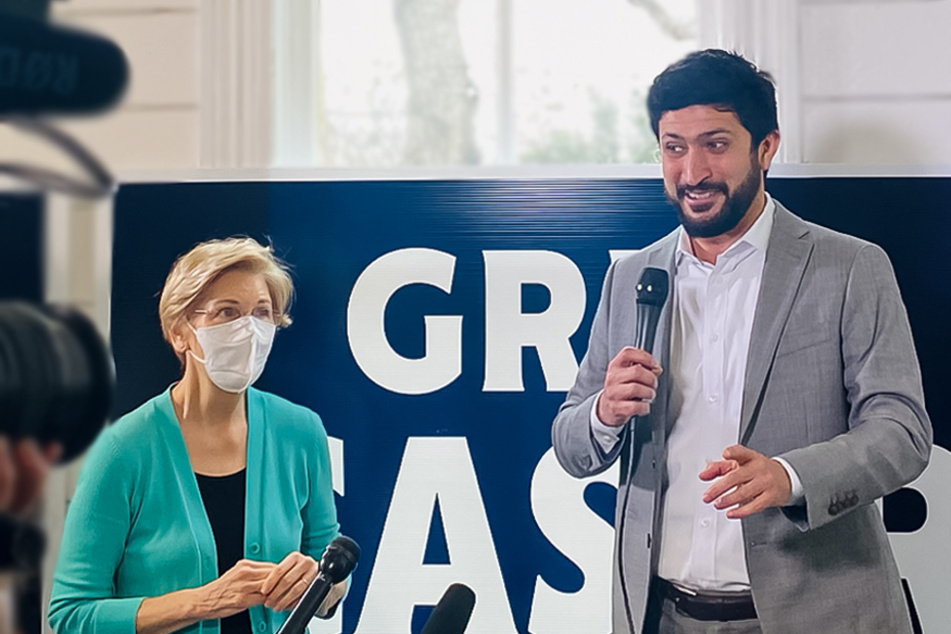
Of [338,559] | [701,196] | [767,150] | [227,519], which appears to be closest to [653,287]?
[701,196]

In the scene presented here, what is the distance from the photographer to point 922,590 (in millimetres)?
1590

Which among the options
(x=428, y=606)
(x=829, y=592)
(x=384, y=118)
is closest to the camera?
(x=829, y=592)

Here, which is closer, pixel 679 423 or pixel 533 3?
pixel 679 423

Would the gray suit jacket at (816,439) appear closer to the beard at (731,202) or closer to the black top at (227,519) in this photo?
the beard at (731,202)

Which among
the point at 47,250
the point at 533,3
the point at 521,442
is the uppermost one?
the point at 533,3

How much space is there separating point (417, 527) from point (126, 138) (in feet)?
2.90

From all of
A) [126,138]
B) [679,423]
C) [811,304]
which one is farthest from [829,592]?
[126,138]

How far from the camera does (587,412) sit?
162 centimetres

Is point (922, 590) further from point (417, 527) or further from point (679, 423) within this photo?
point (417, 527)

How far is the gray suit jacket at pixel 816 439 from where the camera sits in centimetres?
151

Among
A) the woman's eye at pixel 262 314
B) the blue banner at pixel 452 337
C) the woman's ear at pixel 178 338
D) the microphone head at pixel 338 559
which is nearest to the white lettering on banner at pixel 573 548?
the blue banner at pixel 452 337

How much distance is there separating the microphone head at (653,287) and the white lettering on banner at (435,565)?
42 cm

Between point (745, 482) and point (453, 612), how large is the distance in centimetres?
54

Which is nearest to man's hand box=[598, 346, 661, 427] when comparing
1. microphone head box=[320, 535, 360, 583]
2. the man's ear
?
the man's ear
